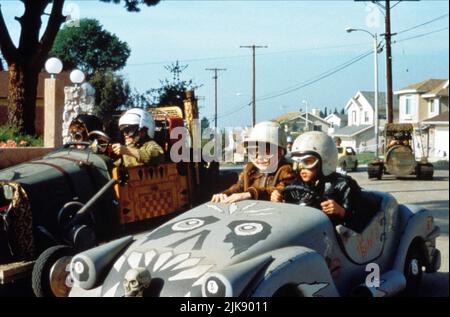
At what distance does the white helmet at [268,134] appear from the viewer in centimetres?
512

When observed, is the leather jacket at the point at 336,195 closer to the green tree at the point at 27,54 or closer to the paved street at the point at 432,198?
the paved street at the point at 432,198

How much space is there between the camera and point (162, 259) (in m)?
3.88

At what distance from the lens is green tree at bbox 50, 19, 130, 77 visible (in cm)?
2277

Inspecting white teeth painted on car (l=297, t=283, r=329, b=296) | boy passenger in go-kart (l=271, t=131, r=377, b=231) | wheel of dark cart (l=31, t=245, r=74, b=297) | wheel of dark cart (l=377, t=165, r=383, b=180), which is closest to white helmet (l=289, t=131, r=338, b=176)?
boy passenger in go-kart (l=271, t=131, r=377, b=231)

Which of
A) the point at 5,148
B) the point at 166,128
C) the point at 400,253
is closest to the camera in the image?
the point at 400,253

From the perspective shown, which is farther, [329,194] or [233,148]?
[233,148]

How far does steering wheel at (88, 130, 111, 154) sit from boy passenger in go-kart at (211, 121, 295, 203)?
74.6 inches

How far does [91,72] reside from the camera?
1071 inches

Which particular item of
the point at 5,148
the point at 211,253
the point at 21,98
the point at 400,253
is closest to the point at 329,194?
the point at 400,253

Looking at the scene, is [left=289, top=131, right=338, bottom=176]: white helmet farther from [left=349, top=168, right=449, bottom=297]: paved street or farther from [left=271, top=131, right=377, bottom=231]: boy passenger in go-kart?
[left=349, top=168, right=449, bottom=297]: paved street

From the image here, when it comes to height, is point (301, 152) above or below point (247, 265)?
above

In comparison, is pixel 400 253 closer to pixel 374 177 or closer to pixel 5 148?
pixel 5 148
